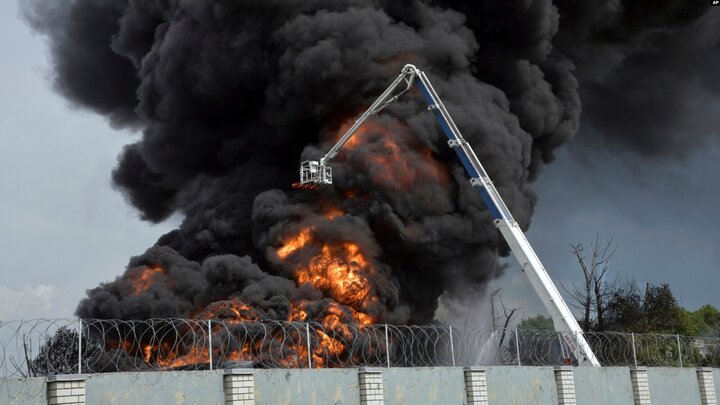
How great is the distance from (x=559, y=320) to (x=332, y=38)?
16276 millimetres

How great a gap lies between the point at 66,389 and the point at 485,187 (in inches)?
856

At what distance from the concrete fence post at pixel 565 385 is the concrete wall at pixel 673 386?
4180mm

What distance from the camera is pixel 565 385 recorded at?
24.1 meters

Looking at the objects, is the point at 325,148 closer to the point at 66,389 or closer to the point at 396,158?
the point at 396,158

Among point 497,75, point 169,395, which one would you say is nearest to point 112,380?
point 169,395

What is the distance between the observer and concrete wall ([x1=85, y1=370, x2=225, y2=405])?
15.4 meters

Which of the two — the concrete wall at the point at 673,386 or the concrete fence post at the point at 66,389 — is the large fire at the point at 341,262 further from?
the concrete fence post at the point at 66,389

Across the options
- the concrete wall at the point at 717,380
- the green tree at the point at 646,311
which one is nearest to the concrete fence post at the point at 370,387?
the concrete wall at the point at 717,380

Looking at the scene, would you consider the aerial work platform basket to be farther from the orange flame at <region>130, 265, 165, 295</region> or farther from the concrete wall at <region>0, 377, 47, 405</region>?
the concrete wall at <region>0, 377, 47, 405</region>

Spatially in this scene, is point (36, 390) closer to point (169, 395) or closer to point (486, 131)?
point (169, 395)

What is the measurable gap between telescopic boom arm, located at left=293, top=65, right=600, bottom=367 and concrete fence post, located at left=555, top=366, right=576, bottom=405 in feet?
4.26

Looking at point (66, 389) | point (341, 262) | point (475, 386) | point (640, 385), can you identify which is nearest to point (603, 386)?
point (640, 385)

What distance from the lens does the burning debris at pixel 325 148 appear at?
121 ft

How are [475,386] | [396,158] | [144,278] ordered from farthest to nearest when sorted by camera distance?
[396,158]
[144,278]
[475,386]
